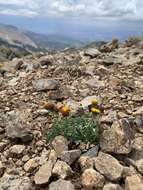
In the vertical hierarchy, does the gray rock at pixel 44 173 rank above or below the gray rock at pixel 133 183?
below

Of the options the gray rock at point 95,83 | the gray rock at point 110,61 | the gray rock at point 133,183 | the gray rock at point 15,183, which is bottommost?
the gray rock at point 15,183

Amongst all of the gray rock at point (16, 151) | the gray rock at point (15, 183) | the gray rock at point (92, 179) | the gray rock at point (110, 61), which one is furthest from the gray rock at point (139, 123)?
the gray rock at point (110, 61)

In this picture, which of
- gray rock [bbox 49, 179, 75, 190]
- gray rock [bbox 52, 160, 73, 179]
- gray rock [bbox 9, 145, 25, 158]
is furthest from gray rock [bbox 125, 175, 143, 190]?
gray rock [bbox 9, 145, 25, 158]

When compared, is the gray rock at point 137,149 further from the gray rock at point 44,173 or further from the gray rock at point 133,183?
the gray rock at point 44,173

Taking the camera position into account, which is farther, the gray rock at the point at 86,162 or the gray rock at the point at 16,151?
the gray rock at the point at 16,151

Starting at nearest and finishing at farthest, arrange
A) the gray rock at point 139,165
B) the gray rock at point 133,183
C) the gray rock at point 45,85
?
the gray rock at point 133,183, the gray rock at point 139,165, the gray rock at point 45,85

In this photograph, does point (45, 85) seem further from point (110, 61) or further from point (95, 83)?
point (110, 61)

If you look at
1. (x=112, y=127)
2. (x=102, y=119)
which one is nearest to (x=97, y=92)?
(x=102, y=119)

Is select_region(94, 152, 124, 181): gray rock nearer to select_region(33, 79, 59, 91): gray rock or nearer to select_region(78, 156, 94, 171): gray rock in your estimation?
select_region(78, 156, 94, 171): gray rock
